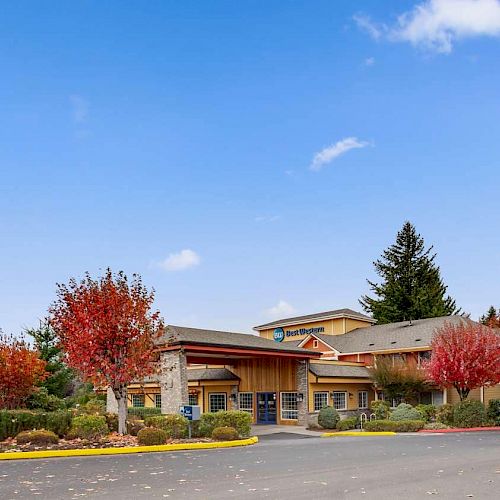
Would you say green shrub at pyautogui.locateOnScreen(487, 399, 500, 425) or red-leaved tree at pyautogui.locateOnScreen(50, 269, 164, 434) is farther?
green shrub at pyautogui.locateOnScreen(487, 399, 500, 425)

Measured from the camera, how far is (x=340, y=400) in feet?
118

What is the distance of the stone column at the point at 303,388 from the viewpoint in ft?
111

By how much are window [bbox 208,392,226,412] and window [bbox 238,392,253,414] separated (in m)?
1.59

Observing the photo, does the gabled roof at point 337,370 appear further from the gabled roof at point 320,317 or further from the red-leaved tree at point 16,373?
the red-leaved tree at point 16,373

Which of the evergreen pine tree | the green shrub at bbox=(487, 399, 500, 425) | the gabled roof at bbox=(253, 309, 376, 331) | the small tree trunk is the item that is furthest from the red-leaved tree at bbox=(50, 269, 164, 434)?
the evergreen pine tree

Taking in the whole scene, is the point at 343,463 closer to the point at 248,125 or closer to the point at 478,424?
the point at 248,125

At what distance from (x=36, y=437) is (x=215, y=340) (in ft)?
37.4

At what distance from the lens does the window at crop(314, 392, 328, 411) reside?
34.4 metres

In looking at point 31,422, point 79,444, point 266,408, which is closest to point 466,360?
point 266,408

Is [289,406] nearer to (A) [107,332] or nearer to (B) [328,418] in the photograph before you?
(B) [328,418]

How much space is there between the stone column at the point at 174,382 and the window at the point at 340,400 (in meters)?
10.9

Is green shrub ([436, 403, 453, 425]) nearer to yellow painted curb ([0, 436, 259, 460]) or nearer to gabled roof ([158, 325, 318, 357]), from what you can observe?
gabled roof ([158, 325, 318, 357])

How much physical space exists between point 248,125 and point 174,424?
432 inches

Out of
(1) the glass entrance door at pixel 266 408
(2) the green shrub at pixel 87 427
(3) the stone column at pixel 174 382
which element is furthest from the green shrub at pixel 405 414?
(2) the green shrub at pixel 87 427
